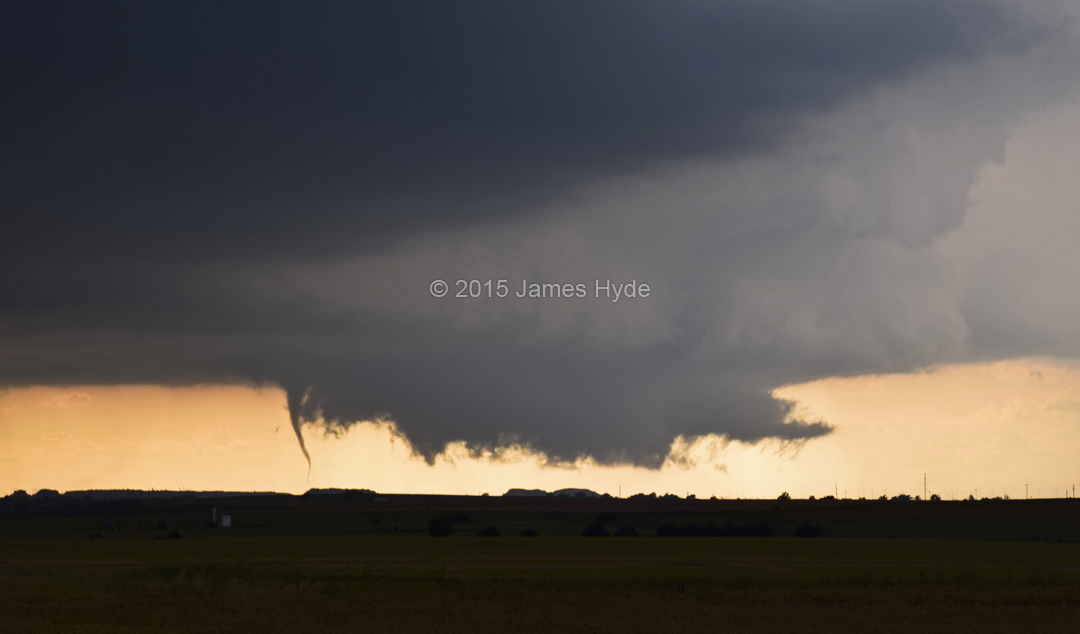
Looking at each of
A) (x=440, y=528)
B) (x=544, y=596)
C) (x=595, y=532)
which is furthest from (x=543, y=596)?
(x=595, y=532)

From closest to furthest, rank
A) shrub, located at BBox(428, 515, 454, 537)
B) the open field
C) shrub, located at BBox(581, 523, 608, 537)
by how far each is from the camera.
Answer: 1. the open field
2. shrub, located at BBox(581, 523, 608, 537)
3. shrub, located at BBox(428, 515, 454, 537)

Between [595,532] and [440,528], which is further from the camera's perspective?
[595,532]

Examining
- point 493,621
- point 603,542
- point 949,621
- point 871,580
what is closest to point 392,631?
point 493,621

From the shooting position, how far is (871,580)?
69.8m

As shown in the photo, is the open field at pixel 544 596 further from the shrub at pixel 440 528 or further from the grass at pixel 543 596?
the shrub at pixel 440 528

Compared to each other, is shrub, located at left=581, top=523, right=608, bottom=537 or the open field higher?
the open field

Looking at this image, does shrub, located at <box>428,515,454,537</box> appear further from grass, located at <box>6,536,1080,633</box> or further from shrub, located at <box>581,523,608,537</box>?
grass, located at <box>6,536,1080,633</box>

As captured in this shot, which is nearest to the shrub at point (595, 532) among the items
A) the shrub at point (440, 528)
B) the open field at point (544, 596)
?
the shrub at point (440, 528)

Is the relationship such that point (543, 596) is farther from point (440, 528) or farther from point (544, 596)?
point (440, 528)

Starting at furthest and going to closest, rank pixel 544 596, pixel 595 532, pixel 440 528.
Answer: pixel 595 532, pixel 440 528, pixel 544 596

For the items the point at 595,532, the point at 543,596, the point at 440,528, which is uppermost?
the point at 543,596

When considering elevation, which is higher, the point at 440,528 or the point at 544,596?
the point at 544,596

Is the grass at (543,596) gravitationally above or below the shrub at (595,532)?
above

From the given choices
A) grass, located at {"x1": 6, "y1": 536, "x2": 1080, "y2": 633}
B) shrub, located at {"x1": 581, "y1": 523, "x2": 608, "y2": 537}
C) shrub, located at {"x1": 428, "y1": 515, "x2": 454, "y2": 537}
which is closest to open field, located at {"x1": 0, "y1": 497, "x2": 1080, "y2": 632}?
grass, located at {"x1": 6, "y1": 536, "x2": 1080, "y2": 633}
